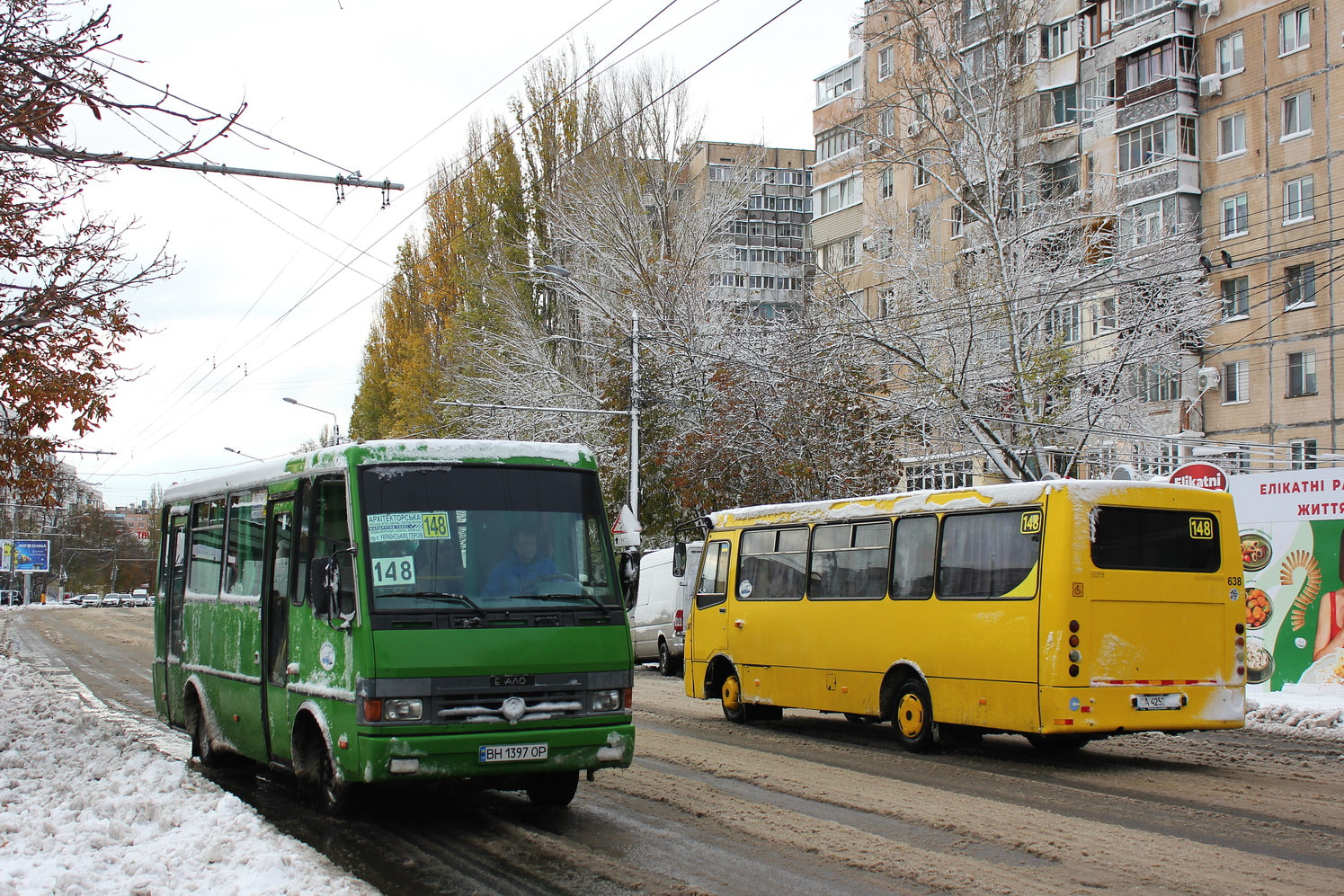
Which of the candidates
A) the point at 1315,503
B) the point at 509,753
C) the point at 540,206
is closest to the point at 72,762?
the point at 509,753

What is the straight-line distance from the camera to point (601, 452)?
39.2 meters

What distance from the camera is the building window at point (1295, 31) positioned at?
137 ft

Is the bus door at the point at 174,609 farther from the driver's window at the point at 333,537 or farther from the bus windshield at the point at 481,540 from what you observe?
the bus windshield at the point at 481,540

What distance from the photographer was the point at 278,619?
10273 millimetres

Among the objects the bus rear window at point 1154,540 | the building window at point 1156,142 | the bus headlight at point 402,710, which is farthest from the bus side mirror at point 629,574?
the building window at point 1156,142

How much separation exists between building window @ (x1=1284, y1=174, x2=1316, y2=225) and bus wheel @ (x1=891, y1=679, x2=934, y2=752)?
3274cm

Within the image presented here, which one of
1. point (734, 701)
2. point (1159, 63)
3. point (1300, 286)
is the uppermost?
point (1159, 63)

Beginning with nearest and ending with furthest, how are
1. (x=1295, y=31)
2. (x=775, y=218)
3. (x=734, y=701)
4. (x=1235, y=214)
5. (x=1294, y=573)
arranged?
(x=734, y=701)
(x=1294, y=573)
(x=1295, y=31)
(x=1235, y=214)
(x=775, y=218)

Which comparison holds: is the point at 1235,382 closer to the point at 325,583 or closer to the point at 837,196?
the point at 837,196

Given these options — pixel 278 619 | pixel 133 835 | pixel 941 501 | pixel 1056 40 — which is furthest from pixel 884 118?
pixel 133 835

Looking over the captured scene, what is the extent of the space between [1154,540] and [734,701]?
634cm

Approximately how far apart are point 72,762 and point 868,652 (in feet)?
25.6

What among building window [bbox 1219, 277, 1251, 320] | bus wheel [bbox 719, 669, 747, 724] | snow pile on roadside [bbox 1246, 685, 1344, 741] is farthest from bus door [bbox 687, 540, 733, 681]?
building window [bbox 1219, 277, 1251, 320]

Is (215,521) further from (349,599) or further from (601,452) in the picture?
(601,452)
